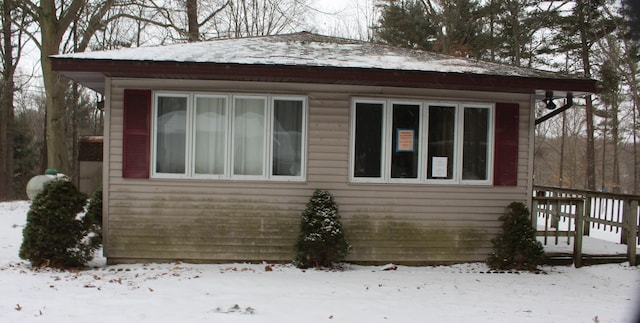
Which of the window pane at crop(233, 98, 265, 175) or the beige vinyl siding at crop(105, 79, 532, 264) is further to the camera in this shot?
the window pane at crop(233, 98, 265, 175)

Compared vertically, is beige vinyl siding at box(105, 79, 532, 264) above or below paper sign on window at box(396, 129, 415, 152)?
below

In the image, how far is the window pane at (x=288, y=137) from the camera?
7.22m

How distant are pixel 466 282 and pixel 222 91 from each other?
4376 millimetres

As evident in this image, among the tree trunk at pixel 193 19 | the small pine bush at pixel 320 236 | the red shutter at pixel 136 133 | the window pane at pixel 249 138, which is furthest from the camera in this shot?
the tree trunk at pixel 193 19

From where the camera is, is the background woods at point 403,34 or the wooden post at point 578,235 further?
the background woods at point 403,34

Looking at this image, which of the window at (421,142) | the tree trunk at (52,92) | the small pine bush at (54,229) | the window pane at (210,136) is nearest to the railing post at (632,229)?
the window at (421,142)

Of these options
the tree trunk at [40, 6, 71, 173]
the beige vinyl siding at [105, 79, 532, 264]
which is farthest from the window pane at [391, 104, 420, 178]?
the tree trunk at [40, 6, 71, 173]

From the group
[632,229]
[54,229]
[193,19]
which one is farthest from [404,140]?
[193,19]

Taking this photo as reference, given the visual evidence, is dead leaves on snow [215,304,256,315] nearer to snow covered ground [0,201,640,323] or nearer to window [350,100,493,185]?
snow covered ground [0,201,640,323]

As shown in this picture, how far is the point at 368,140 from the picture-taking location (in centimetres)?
730

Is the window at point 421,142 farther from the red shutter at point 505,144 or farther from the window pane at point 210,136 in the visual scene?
the window pane at point 210,136

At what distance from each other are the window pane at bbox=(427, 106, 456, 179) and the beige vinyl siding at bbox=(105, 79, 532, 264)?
0.21 metres

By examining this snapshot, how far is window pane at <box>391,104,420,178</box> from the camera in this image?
24.1 ft

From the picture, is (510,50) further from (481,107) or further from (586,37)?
(481,107)
